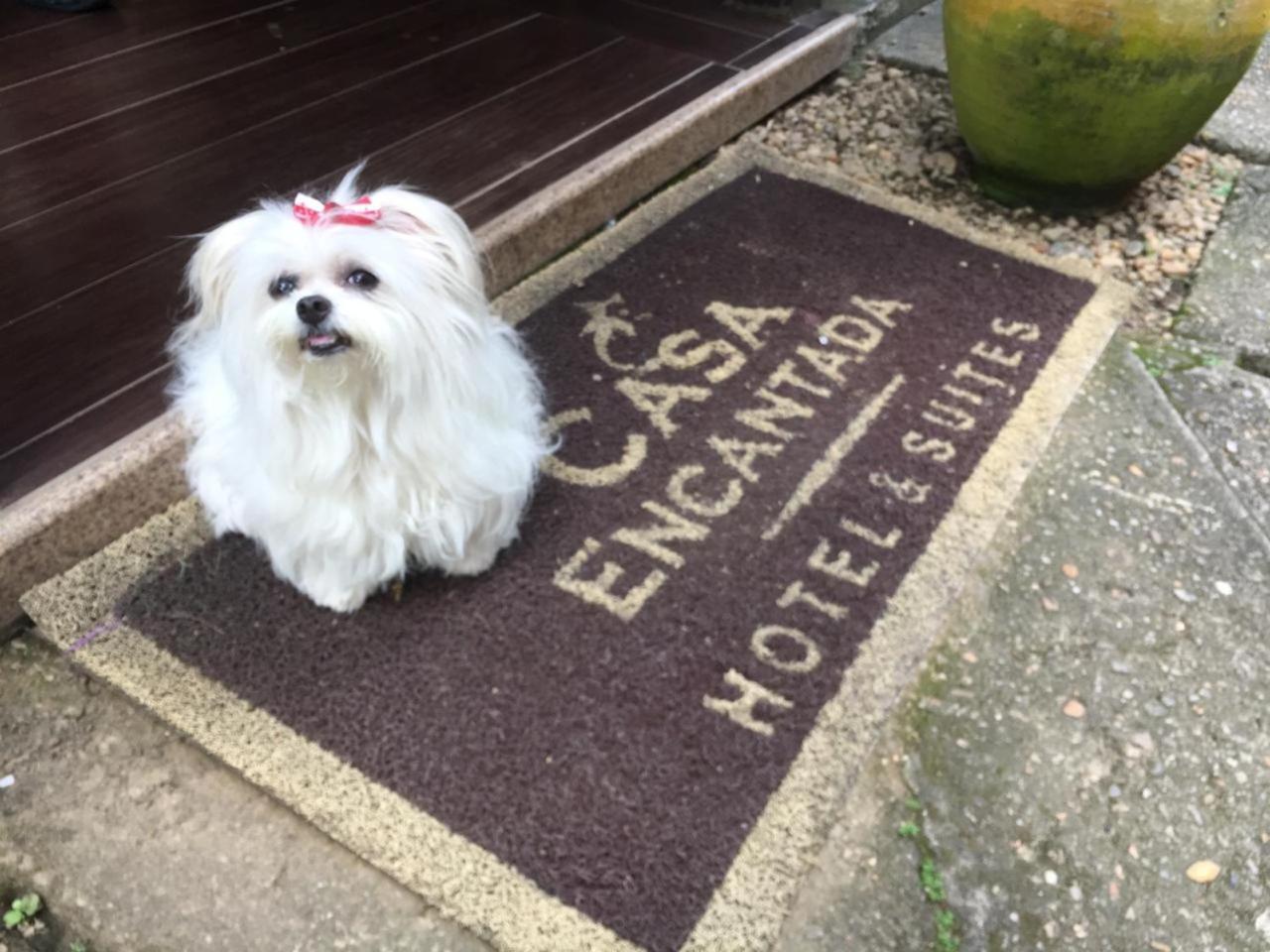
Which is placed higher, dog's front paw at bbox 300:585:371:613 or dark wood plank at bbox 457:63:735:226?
dark wood plank at bbox 457:63:735:226

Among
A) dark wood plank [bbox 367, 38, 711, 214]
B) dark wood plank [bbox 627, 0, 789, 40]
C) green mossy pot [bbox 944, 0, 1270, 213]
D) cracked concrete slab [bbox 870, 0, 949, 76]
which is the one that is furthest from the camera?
cracked concrete slab [bbox 870, 0, 949, 76]

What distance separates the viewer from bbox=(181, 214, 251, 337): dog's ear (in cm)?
137

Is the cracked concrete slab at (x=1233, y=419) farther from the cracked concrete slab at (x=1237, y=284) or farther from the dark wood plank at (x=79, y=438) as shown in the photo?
the dark wood plank at (x=79, y=438)

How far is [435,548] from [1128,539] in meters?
1.36

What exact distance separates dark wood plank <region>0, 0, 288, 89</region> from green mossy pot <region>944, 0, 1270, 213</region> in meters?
2.44

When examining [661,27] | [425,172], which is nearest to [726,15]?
[661,27]

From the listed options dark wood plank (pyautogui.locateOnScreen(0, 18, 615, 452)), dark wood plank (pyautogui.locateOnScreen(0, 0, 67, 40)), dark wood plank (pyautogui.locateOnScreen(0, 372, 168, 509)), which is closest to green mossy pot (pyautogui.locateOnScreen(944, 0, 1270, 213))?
dark wood plank (pyautogui.locateOnScreen(0, 18, 615, 452))

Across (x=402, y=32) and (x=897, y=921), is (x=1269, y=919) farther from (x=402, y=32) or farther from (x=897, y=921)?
(x=402, y=32)

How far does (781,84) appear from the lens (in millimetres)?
3266

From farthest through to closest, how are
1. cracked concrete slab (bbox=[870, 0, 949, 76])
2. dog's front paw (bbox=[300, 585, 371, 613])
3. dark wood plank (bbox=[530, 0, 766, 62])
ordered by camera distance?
cracked concrete slab (bbox=[870, 0, 949, 76]) → dark wood plank (bbox=[530, 0, 766, 62]) → dog's front paw (bbox=[300, 585, 371, 613])

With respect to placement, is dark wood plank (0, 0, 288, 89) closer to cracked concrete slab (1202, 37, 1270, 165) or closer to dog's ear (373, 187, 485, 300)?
dog's ear (373, 187, 485, 300)

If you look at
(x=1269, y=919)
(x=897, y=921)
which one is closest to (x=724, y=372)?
(x=897, y=921)

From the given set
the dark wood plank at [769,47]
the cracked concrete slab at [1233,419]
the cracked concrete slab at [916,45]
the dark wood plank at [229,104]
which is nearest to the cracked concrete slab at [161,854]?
the dark wood plank at [229,104]

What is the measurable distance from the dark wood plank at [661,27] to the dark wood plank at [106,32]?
1.04 m
